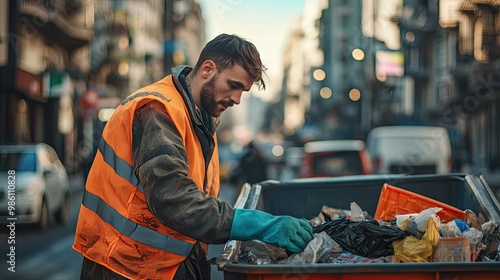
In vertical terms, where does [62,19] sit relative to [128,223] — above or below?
above

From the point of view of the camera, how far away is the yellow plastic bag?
3.24 meters

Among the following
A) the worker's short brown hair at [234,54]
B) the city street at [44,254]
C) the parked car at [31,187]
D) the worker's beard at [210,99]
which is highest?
the worker's short brown hair at [234,54]

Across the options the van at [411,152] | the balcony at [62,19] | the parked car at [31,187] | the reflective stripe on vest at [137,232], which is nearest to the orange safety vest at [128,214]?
the reflective stripe on vest at [137,232]

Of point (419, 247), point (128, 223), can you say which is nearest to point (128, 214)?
point (128, 223)

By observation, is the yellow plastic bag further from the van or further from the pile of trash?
the van

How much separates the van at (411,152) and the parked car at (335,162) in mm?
2371

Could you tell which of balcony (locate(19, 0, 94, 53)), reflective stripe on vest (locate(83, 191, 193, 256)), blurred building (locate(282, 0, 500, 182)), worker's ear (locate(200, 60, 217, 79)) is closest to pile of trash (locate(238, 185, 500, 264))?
reflective stripe on vest (locate(83, 191, 193, 256))

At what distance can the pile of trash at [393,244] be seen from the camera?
319cm

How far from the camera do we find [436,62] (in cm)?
5044

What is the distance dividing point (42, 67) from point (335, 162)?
19.1m

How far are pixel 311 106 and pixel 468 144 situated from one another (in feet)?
155

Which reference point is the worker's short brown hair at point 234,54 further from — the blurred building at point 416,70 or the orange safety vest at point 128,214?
the blurred building at point 416,70

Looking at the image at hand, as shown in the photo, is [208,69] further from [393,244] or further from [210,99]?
[393,244]

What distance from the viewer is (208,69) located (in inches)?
126
